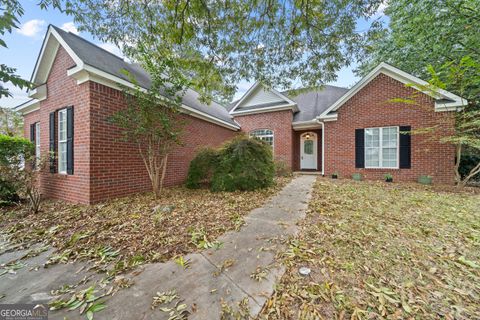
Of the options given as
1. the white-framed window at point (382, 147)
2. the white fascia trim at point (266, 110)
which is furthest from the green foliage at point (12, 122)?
the white-framed window at point (382, 147)

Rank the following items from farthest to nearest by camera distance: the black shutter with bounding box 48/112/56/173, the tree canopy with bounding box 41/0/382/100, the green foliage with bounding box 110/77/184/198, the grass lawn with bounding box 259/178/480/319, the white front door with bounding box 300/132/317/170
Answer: the white front door with bounding box 300/132/317/170, the black shutter with bounding box 48/112/56/173, the green foliage with bounding box 110/77/184/198, the tree canopy with bounding box 41/0/382/100, the grass lawn with bounding box 259/178/480/319

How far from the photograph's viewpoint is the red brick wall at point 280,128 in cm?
1120

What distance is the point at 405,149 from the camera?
7.77 metres

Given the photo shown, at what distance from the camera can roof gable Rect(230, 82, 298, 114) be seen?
11.3 metres

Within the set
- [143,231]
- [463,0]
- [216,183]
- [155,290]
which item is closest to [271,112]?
[216,183]

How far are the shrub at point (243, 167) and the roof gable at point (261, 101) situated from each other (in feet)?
19.2

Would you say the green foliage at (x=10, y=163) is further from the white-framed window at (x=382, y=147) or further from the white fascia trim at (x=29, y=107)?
the white-framed window at (x=382, y=147)

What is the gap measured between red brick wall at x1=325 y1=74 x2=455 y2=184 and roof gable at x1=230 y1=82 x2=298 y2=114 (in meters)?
3.00

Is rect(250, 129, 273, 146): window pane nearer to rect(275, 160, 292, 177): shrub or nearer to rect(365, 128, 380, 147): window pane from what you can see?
rect(275, 160, 292, 177): shrub

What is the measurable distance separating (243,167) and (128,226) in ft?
11.5

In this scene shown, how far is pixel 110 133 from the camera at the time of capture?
5.16 m

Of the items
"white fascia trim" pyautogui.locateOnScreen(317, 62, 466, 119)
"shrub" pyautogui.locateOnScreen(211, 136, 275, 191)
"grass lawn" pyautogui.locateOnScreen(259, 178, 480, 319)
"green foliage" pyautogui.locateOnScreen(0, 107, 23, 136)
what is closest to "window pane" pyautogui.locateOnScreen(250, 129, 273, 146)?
"white fascia trim" pyautogui.locateOnScreen(317, 62, 466, 119)

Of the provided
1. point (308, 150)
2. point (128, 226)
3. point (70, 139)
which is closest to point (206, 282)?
point (128, 226)

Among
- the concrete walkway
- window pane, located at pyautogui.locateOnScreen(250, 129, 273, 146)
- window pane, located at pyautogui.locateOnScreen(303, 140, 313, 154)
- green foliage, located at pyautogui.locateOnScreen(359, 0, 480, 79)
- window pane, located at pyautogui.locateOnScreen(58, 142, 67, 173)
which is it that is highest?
green foliage, located at pyautogui.locateOnScreen(359, 0, 480, 79)
